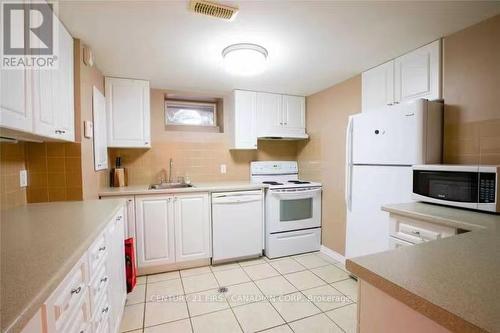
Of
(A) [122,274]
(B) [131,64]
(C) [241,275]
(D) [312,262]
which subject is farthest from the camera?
(D) [312,262]

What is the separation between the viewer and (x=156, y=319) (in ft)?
6.16

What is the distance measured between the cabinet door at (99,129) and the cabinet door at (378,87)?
2761mm

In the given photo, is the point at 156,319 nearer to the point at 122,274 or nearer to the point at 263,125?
the point at 122,274

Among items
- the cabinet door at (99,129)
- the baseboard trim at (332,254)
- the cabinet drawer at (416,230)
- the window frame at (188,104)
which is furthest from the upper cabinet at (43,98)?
the baseboard trim at (332,254)

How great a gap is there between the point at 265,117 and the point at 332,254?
81.2 inches

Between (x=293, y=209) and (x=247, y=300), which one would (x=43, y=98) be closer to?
(x=247, y=300)

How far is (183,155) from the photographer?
3.26m

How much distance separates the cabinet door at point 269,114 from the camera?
3.32 metres

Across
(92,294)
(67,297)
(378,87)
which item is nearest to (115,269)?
(92,294)

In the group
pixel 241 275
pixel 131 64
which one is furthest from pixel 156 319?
→ pixel 131 64

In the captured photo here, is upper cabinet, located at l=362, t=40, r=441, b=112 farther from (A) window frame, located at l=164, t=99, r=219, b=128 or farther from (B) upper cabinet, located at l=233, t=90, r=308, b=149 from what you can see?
(A) window frame, located at l=164, t=99, r=219, b=128

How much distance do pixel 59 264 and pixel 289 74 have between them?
2566mm

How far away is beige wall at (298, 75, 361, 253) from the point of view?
2.87m

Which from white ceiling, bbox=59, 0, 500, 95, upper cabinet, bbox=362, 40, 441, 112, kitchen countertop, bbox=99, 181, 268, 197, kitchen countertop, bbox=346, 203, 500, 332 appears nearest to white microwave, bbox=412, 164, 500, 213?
kitchen countertop, bbox=346, 203, 500, 332
